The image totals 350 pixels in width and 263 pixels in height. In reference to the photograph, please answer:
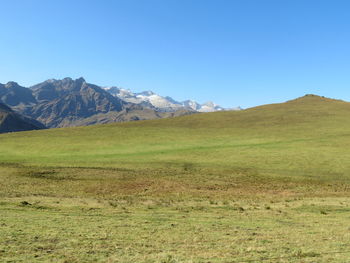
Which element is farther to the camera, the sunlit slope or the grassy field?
the sunlit slope

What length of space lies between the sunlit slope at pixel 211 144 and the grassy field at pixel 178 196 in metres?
0.36

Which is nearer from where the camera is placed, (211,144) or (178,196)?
(178,196)

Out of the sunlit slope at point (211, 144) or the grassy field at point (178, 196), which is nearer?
the grassy field at point (178, 196)

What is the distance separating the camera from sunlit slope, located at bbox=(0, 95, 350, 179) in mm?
57688

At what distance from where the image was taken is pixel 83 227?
1894 centimetres

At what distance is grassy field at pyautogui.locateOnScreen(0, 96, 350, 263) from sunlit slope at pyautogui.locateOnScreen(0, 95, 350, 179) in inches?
14.4

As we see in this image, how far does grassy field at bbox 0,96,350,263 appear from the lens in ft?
49.0

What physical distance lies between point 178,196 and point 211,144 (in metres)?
45.8

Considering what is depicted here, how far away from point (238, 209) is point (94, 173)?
27.2 m

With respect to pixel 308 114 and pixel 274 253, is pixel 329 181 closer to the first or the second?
pixel 274 253

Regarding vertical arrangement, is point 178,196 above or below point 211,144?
below

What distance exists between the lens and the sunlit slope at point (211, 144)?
57688 mm

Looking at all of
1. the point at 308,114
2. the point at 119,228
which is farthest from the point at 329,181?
the point at 308,114

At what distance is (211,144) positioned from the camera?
79.2 metres
